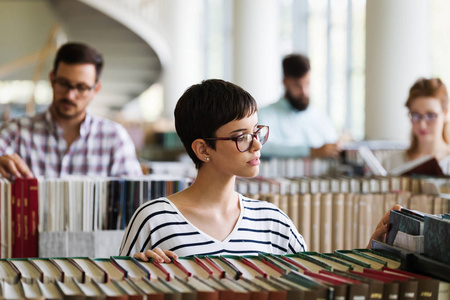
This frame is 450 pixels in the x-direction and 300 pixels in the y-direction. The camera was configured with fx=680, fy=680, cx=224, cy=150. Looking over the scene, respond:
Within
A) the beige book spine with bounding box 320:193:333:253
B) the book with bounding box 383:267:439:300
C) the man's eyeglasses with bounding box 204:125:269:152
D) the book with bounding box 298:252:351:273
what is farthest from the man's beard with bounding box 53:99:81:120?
the book with bounding box 383:267:439:300

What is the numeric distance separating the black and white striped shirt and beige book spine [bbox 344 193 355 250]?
141cm

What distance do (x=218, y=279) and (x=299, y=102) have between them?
3.98 metres

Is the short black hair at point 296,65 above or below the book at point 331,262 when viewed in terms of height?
above

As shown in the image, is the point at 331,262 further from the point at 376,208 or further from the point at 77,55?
the point at 77,55

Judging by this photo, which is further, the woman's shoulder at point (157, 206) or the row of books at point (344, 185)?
the row of books at point (344, 185)

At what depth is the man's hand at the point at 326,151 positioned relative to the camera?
194 inches

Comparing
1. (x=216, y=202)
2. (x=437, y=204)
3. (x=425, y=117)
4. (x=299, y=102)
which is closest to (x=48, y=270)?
(x=216, y=202)

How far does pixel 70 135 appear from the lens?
3.74 meters

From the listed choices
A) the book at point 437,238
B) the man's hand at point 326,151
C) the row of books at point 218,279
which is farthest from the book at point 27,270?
the man's hand at point 326,151

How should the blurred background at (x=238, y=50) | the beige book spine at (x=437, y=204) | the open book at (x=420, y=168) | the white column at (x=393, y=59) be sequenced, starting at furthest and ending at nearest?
the blurred background at (x=238, y=50)
the white column at (x=393, y=59)
the open book at (x=420, y=168)
the beige book spine at (x=437, y=204)

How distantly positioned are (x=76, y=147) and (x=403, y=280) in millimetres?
2490

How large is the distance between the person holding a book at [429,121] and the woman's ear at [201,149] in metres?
2.05

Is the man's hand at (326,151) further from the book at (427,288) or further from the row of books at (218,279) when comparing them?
the book at (427,288)

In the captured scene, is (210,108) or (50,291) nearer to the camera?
(50,291)
